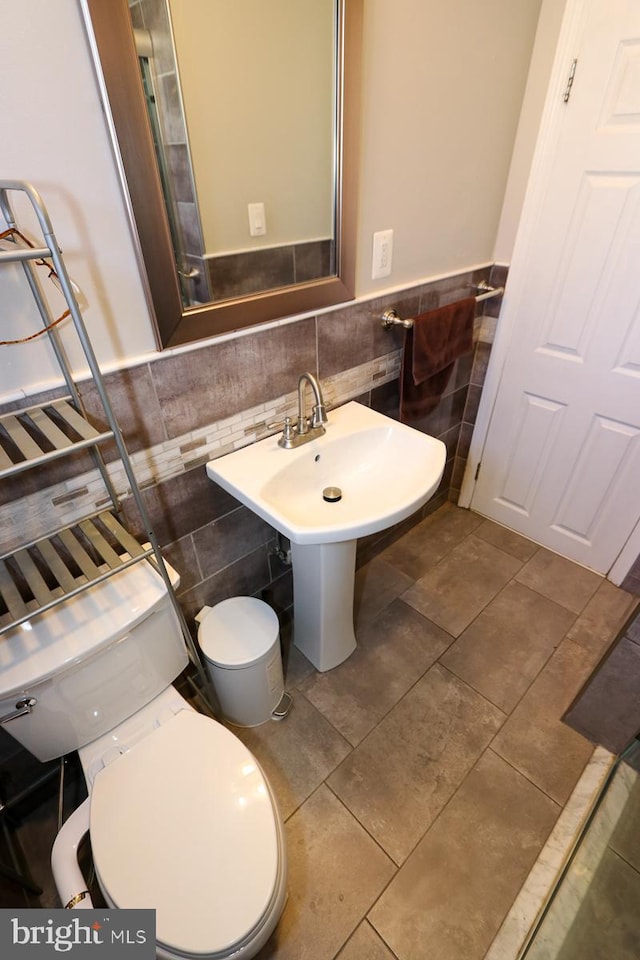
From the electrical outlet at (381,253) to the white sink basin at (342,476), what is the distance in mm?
410

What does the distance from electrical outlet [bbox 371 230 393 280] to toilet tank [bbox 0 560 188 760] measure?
3.46ft

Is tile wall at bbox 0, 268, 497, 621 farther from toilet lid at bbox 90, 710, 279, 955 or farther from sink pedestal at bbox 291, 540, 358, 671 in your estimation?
toilet lid at bbox 90, 710, 279, 955

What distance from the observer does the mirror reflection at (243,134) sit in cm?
86

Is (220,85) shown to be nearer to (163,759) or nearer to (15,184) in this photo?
(15,184)

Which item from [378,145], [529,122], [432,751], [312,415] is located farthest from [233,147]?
[432,751]

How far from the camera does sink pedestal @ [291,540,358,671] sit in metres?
1.32

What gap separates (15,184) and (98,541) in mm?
636

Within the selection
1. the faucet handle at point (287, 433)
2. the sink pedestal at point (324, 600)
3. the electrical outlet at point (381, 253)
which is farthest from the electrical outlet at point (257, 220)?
the sink pedestal at point (324, 600)

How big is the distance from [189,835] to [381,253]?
1.53 meters

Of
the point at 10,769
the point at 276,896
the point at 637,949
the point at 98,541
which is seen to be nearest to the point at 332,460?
the point at 98,541

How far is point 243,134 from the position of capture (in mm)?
1025

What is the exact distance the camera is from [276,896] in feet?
2.81

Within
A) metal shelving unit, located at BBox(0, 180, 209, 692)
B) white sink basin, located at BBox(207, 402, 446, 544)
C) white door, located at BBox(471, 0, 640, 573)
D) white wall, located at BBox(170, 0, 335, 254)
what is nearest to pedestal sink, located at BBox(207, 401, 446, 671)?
white sink basin, located at BBox(207, 402, 446, 544)

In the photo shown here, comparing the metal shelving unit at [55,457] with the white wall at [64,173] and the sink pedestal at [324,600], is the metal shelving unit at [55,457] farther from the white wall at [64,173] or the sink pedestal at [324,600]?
the sink pedestal at [324,600]
